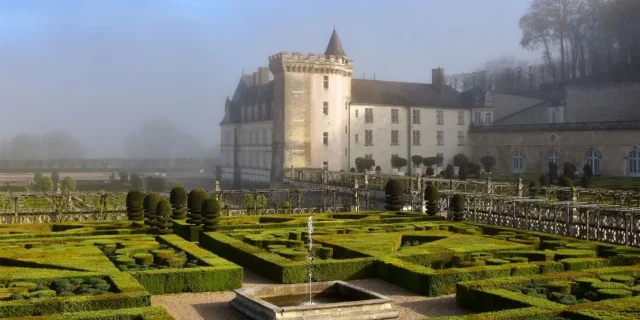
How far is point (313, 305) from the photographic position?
11734 millimetres

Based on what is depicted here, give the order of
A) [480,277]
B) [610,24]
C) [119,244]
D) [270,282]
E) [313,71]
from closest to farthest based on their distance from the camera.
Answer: [480,277]
[270,282]
[119,244]
[313,71]
[610,24]

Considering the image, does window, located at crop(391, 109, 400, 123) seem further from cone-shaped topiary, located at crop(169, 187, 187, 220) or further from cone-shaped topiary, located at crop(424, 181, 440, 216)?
cone-shaped topiary, located at crop(169, 187, 187, 220)

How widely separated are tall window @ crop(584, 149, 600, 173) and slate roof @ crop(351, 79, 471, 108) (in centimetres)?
1234

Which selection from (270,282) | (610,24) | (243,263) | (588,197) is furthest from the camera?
(610,24)

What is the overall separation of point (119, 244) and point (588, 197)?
64.6ft

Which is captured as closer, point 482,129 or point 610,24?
point 482,129

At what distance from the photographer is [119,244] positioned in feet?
59.6

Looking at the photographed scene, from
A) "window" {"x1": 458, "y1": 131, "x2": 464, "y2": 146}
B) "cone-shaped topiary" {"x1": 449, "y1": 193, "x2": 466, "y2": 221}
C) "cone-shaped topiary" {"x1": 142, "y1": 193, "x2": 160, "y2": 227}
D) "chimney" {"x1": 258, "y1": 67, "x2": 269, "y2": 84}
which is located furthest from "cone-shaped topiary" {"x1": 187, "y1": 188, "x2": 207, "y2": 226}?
"chimney" {"x1": 258, "y1": 67, "x2": 269, "y2": 84}

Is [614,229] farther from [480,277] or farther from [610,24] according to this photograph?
[610,24]

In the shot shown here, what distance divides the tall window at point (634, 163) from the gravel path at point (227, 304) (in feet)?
117

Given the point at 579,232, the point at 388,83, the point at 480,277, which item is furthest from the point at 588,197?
the point at 388,83

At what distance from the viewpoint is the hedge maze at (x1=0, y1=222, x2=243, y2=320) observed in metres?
11.3

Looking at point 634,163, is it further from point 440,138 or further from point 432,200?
point 432,200

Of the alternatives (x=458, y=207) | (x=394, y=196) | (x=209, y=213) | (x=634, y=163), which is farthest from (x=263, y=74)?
(x=209, y=213)
